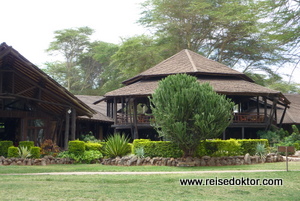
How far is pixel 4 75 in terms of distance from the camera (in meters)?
26.8

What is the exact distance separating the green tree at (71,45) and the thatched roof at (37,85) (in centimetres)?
3930

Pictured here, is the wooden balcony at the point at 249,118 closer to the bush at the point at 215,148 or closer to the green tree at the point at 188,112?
the bush at the point at 215,148

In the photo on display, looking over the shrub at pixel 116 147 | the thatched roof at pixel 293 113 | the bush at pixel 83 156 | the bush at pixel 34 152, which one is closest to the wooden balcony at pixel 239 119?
the thatched roof at pixel 293 113

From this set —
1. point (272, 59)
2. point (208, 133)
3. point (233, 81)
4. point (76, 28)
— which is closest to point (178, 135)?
point (208, 133)

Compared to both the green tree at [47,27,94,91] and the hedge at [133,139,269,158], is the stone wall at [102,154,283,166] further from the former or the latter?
the green tree at [47,27,94,91]

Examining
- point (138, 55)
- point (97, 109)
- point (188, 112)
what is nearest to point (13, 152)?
point (188, 112)

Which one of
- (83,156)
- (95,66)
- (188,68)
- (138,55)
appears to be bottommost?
(83,156)

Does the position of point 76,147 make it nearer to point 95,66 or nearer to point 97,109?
point 97,109

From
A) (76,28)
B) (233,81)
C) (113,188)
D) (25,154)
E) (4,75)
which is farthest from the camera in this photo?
(76,28)

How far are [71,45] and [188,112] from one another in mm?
49211

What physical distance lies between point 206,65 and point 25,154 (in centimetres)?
1916

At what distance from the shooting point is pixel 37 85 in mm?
25828

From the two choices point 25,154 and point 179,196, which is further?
point 25,154

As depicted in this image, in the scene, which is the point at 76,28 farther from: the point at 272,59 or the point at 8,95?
the point at 8,95
